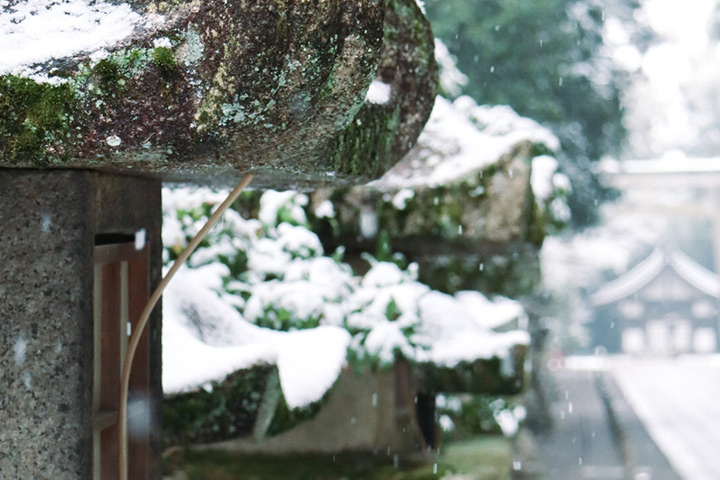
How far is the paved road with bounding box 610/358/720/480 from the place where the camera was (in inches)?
472

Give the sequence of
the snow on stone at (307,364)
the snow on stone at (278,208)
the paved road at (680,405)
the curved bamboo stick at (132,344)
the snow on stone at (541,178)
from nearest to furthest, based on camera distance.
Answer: the curved bamboo stick at (132,344) < the snow on stone at (307,364) < the snow on stone at (278,208) < the snow on stone at (541,178) < the paved road at (680,405)

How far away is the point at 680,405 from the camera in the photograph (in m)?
17.4

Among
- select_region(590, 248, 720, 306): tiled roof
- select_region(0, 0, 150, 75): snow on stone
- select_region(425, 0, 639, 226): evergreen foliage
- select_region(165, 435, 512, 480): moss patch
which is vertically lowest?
select_region(165, 435, 512, 480): moss patch

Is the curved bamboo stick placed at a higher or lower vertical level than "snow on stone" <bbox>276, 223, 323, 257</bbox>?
lower

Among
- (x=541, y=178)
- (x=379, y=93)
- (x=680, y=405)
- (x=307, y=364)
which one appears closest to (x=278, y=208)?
(x=307, y=364)

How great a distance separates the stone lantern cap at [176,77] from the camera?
1.06 metres

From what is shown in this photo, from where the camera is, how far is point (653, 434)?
1370 cm

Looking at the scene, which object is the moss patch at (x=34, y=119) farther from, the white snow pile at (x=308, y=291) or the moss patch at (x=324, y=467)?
the moss patch at (x=324, y=467)

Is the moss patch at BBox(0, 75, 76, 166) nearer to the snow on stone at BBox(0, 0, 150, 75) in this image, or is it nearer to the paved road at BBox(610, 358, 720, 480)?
the snow on stone at BBox(0, 0, 150, 75)

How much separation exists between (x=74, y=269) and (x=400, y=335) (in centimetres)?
232

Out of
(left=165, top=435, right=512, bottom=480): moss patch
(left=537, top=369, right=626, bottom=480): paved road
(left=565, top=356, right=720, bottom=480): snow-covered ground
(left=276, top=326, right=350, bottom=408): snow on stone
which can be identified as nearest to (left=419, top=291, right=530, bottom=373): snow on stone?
(left=165, top=435, right=512, bottom=480): moss patch

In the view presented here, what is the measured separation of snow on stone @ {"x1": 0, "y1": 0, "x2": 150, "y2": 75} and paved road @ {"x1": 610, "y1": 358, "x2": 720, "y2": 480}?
10966 mm

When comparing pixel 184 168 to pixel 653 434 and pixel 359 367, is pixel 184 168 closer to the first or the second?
pixel 359 367

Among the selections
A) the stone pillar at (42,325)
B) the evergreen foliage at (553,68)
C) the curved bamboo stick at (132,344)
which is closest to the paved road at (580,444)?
the evergreen foliage at (553,68)
